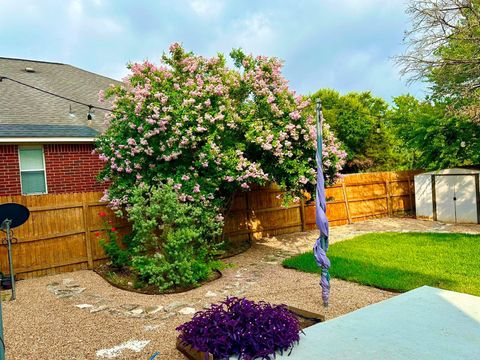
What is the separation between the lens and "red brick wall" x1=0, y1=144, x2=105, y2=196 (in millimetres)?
10078

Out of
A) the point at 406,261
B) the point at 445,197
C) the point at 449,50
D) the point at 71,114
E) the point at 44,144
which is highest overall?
the point at 449,50

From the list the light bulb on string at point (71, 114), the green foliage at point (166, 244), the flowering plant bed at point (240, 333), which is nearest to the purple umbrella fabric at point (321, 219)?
the flowering plant bed at point (240, 333)

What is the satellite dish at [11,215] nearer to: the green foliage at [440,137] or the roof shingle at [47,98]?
the roof shingle at [47,98]

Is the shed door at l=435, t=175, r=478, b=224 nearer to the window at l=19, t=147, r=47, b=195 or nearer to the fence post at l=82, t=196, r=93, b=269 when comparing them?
the fence post at l=82, t=196, r=93, b=269

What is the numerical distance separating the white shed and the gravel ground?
8.24m

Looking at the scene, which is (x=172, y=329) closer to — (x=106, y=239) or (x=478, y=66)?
(x=106, y=239)

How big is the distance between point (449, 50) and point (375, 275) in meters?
9.69

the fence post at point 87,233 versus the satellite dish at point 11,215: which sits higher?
the satellite dish at point 11,215

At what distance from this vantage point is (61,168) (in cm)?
1086

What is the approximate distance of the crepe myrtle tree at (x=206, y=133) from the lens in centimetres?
816

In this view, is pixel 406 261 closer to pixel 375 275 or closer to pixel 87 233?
pixel 375 275

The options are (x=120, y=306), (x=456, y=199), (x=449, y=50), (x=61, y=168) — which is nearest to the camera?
(x=120, y=306)

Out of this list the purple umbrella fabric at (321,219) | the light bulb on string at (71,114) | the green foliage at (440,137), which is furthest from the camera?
the green foliage at (440,137)

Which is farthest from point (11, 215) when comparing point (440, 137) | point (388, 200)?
point (440, 137)
